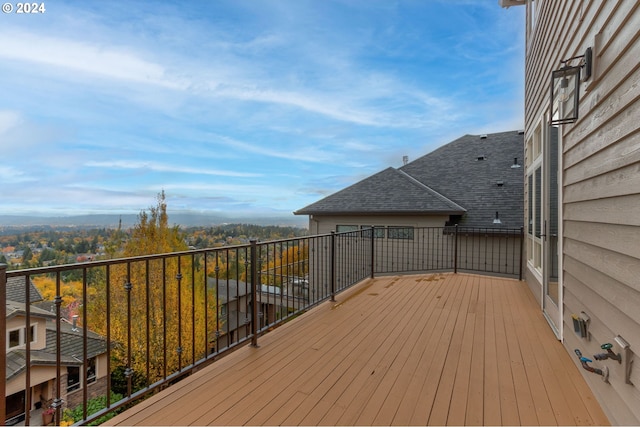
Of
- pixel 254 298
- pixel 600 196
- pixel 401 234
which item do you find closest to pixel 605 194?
pixel 600 196

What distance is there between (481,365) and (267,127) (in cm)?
1683

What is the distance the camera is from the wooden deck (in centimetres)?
160

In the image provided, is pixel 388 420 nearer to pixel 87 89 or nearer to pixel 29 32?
pixel 29 32

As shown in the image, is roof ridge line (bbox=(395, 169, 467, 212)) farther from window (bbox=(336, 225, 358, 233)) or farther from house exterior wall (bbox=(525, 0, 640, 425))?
house exterior wall (bbox=(525, 0, 640, 425))

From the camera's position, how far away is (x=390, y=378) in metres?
1.98

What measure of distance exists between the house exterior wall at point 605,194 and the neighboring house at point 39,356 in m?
2.60

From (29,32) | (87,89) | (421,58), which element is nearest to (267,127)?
(87,89)

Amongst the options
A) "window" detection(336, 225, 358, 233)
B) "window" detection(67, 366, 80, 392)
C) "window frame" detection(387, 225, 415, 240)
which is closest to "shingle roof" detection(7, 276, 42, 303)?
"window frame" detection(387, 225, 415, 240)

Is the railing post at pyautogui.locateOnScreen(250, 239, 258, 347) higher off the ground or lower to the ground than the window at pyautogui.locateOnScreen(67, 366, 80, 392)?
higher

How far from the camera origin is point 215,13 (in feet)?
22.5

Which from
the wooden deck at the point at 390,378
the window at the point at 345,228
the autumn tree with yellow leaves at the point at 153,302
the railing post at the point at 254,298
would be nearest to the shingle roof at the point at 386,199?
the window at the point at 345,228

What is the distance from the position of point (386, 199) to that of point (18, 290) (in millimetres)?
8708

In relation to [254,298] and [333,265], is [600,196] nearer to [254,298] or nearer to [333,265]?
[254,298]

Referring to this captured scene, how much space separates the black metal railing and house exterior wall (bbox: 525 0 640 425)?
2.21 m
